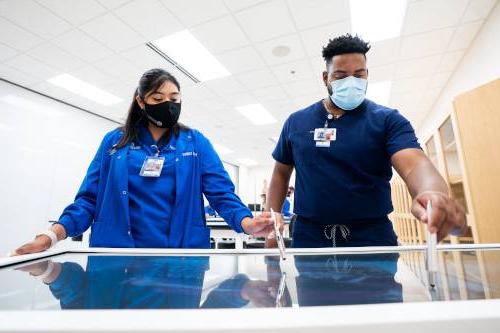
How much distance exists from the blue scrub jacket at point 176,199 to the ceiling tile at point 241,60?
2982mm

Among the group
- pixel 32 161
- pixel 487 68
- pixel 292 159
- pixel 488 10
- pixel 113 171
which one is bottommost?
pixel 113 171

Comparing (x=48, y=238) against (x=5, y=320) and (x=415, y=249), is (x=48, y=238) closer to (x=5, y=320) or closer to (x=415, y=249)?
(x=5, y=320)

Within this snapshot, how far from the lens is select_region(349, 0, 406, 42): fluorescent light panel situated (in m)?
2.99

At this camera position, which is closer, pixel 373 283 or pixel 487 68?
pixel 373 283

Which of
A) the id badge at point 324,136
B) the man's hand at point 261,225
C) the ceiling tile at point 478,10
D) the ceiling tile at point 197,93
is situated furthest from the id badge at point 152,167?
the ceiling tile at point 197,93

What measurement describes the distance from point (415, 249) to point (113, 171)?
1.11 metres

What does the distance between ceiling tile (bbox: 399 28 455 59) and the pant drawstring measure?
3431mm

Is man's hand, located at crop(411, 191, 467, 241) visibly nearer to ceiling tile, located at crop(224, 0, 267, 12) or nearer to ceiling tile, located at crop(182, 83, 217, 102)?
ceiling tile, located at crop(224, 0, 267, 12)

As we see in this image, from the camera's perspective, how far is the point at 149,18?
3225 mm

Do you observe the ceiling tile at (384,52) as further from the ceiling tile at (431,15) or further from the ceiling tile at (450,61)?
the ceiling tile at (450,61)

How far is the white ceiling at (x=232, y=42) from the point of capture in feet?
10.2

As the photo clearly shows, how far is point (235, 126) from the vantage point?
707 cm

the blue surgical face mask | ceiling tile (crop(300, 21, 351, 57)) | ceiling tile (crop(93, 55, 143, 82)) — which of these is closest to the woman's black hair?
the blue surgical face mask

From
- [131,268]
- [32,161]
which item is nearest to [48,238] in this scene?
[131,268]
